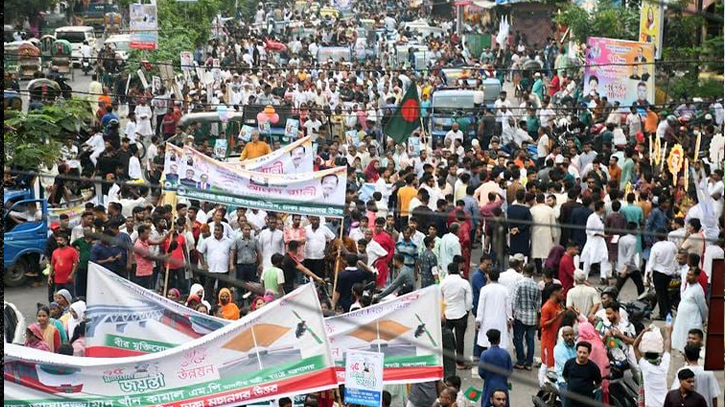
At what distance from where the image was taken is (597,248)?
1820cm

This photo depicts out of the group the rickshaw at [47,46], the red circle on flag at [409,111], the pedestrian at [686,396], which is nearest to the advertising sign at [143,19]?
the rickshaw at [47,46]

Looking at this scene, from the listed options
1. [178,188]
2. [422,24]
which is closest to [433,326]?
[178,188]

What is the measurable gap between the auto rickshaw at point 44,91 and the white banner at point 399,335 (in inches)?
666

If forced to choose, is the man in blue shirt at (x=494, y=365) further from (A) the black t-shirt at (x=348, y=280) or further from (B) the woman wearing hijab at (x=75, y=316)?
(B) the woman wearing hijab at (x=75, y=316)

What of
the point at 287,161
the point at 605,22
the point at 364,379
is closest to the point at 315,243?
the point at 287,161

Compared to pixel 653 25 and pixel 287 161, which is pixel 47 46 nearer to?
pixel 653 25

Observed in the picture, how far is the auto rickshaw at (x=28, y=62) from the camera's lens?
38156 millimetres

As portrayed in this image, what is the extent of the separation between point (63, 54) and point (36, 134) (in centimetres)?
2392

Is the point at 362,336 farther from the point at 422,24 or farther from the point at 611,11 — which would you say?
the point at 422,24

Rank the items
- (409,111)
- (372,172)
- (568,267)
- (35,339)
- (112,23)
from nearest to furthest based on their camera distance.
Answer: (35,339) → (568,267) → (372,172) → (409,111) → (112,23)

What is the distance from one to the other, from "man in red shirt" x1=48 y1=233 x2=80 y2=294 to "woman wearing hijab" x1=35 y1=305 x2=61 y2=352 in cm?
330

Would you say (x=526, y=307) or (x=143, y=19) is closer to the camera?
(x=526, y=307)

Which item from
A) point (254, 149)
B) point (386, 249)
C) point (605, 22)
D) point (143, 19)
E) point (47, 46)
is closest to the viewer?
point (386, 249)

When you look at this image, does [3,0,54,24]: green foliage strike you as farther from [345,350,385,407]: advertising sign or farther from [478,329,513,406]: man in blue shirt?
[345,350,385,407]: advertising sign
